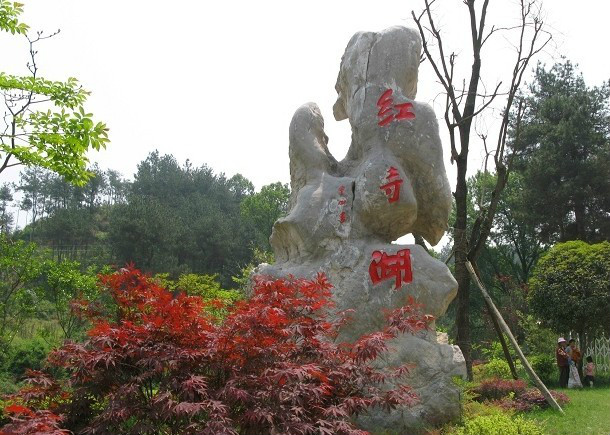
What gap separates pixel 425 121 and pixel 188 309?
11.0 feet

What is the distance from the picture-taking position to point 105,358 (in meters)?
3.25

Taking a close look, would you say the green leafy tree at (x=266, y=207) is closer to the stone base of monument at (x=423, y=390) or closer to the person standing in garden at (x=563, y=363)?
the person standing in garden at (x=563, y=363)

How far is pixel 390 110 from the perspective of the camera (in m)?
5.92

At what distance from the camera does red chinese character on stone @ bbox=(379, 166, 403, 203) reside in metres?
5.63

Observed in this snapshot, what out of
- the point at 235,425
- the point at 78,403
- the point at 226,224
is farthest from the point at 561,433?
the point at 226,224

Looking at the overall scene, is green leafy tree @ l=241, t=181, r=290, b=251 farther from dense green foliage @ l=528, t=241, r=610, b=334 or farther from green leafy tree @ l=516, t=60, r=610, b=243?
dense green foliage @ l=528, t=241, r=610, b=334

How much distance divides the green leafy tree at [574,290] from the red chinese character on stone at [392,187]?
7.23 meters

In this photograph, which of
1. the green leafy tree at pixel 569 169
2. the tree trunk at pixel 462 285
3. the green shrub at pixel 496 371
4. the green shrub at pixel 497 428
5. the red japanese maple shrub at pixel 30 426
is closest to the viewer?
the red japanese maple shrub at pixel 30 426

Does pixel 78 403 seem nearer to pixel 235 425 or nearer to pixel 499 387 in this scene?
pixel 235 425

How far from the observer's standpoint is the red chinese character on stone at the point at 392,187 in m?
5.63

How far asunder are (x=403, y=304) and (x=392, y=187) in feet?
3.61

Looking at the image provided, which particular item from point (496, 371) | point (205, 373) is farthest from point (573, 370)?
point (205, 373)

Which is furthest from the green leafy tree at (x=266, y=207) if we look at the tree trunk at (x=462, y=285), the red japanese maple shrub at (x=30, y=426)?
A: the red japanese maple shrub at (x=30, y=426)

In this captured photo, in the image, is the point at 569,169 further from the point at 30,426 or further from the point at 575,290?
the point at 30,426
